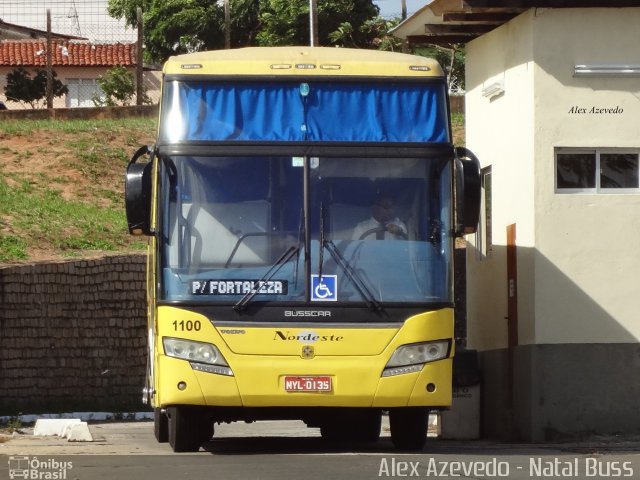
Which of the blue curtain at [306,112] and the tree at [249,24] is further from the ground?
the tree at [249,24]

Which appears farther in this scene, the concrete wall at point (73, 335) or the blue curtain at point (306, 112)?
the concrete wall at point (73, 335)

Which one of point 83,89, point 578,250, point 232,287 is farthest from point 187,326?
point 83,89

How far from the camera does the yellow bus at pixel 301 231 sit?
13.5 m

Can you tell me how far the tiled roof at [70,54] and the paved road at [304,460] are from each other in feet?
137

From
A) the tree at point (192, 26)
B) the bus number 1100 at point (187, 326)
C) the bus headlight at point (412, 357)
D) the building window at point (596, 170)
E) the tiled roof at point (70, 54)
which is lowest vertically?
the bus headlight at point (412, 357)

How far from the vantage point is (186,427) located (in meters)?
14.4

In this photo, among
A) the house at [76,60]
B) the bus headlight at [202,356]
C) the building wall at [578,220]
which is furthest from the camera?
the house at [76,60]

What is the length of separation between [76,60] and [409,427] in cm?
4614

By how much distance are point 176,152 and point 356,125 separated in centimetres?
165

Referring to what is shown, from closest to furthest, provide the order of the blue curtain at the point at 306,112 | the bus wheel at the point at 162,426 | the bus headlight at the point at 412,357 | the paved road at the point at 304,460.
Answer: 1. the paved road at the point at 304,460
2. the bus headlight at the point at 412,357
3. the blue curtain at the point at 306,112
4. the bus wheel at the point at 162,426

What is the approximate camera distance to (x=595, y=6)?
1741 centimetres

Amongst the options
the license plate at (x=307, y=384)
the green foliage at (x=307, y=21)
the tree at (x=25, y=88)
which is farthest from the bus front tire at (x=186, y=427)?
the green foliage at (x=307, y=21)

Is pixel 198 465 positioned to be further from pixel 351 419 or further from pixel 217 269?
pixel 351 419

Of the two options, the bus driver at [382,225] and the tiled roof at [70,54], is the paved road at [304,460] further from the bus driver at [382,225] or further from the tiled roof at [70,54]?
the tiled roof at [70,54]
